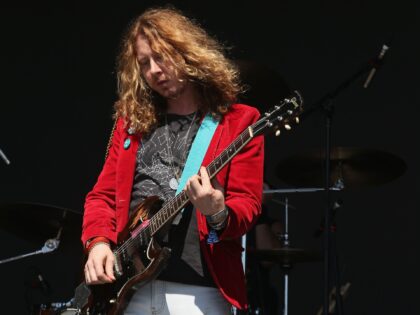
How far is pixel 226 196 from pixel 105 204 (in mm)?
498

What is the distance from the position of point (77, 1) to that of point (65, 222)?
2.08m

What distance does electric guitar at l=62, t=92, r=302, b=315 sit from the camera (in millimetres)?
2428

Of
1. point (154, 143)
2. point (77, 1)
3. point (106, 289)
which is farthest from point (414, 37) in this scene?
point (106, 289)

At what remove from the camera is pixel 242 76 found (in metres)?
4.33

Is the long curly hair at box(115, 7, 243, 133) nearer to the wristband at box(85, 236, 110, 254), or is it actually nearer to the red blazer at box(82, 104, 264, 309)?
the red blazer at box(82, 104, 264, 309)

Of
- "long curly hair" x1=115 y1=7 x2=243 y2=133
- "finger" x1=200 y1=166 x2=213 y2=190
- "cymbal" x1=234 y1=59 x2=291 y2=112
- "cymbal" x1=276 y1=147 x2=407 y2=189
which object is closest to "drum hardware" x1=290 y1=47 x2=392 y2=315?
"cymbal" x1=276 y1=147 x2=407 y2=189

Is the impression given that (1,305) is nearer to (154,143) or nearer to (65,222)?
(65,222)

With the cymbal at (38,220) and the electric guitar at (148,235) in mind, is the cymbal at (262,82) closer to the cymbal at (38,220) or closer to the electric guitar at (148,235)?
the cymbal at (38,220)

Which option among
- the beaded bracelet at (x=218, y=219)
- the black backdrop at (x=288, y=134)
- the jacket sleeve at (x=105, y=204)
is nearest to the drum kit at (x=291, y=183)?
the black backdrop at (x=288, y=134)

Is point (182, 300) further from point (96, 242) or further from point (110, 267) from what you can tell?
point (96, 242)

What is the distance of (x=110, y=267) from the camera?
8.28 feet

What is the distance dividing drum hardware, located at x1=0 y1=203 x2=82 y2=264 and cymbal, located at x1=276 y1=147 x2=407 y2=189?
1.32 m

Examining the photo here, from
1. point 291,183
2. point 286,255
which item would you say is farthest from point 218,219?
point 291,183

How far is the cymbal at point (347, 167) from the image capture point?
4398 mm
